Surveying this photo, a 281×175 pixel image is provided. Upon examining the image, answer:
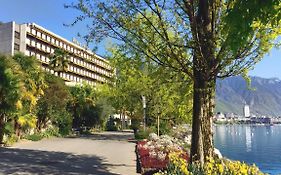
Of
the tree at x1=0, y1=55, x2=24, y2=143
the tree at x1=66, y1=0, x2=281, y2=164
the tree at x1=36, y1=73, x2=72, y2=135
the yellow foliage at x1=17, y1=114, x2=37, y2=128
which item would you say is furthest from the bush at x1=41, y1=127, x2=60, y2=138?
the tree at x1=66, y1=0, x2=281, y2=164

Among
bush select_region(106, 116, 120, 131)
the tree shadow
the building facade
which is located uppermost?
the building facade

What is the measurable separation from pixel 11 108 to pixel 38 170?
1378 cm

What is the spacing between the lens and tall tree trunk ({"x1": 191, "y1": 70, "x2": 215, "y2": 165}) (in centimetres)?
1139

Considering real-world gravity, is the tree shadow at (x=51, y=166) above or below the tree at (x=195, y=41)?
below

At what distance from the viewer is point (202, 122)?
1161cm

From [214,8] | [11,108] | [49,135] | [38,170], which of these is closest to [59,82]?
[49,135]

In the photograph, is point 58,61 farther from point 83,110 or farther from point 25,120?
point 25,120

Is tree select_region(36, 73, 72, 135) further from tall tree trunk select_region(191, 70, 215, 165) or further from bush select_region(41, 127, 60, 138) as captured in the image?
tall tree trunk select_region(191, 70, 215, 165)

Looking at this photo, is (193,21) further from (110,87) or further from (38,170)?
(110,87)

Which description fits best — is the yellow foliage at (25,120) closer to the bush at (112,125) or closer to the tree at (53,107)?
the tree at (53,107)

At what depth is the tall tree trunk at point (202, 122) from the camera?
11.4m

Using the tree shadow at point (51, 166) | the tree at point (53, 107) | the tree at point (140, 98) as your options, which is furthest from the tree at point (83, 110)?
the tree shadow at point (51, 166)

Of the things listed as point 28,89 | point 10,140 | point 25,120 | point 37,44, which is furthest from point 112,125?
point 10,140

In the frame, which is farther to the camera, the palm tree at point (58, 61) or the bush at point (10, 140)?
the palm tree at point (58, 61)
